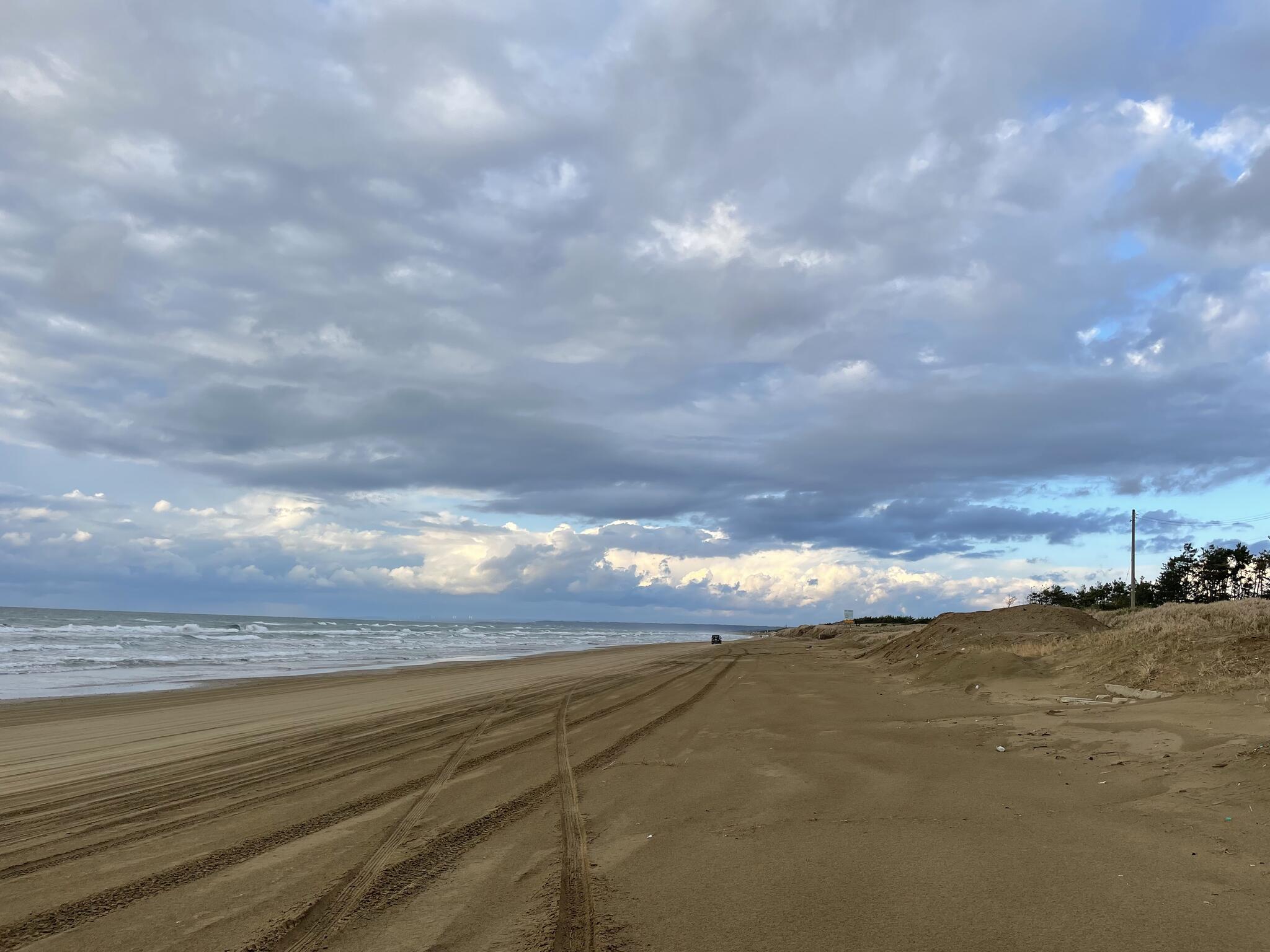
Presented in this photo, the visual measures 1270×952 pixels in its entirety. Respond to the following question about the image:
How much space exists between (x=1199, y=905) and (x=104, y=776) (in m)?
11.2

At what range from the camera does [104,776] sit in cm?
934

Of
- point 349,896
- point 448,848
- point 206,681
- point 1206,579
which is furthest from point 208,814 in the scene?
point 1206,579

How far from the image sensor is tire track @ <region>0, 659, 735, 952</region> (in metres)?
4.65

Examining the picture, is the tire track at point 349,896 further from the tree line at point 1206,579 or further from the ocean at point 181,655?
the tree line at point 1206,579

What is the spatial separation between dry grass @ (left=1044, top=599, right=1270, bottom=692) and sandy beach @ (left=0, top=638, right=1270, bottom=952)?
164 cm

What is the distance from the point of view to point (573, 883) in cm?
518

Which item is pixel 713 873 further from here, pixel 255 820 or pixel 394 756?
pixel 394 756

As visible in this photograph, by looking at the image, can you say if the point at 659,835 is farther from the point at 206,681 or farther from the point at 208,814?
the point at 206,681

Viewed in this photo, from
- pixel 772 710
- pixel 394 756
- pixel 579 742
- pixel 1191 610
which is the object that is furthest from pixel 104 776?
pixel 1191 610

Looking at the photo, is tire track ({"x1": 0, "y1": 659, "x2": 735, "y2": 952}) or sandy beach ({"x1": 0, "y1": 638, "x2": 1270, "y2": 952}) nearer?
sandy beach ({"x1": 0, "y1": 638, "x2": 1270, "y2": 952})

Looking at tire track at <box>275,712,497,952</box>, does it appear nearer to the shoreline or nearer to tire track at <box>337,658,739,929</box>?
tire track at <box>337,658,739,929</box>

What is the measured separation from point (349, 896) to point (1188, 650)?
14349 mm

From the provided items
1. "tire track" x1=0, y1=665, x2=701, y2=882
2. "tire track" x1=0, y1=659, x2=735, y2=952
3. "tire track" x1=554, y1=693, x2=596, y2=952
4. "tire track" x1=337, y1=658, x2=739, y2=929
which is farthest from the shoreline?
"tire track" x1=554, y1=693, x2=596, y2=952

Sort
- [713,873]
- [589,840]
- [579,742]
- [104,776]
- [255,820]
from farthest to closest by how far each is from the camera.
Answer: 1. [579,742]
2. [104,776]
3. [255,820]
4. [589,840]
5. [713,873]
